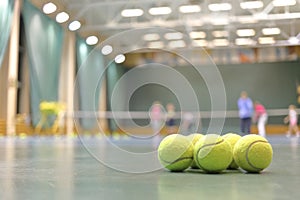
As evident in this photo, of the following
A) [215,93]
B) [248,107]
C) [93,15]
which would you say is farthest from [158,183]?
[93,15]

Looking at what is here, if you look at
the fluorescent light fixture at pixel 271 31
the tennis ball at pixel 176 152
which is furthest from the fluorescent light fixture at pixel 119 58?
the fluorescent light fixture at pixel 271 31

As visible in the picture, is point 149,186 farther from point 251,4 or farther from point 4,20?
point 251,4

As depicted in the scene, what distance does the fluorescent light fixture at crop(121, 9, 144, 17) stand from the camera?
17.3m

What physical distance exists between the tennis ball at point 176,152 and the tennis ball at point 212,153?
68 millimetres

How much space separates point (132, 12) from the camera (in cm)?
1736

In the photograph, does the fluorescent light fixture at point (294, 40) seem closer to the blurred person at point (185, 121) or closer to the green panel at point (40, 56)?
the green panel at point (40, 56)

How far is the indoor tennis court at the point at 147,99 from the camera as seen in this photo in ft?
7.40

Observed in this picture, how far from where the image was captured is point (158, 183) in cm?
203

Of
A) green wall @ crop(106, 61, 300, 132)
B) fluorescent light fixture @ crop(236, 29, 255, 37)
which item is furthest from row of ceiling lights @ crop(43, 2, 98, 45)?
green wall @ crop(106, 61, 300, 132)

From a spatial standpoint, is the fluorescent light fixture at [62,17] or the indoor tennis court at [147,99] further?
the fluorescent light fixture at [62,17]

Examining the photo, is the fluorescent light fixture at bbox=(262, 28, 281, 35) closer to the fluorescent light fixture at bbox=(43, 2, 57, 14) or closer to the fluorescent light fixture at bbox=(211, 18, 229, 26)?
the fluorescent light fixture at bbox=(211, 18, 229, 26)

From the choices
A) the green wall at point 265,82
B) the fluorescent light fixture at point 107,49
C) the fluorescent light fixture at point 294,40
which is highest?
the fluorescent light fixture at point 294,40

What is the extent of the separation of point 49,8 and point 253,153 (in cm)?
1438

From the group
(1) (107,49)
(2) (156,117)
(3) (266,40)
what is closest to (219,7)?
Answer: (3) (266,40)
